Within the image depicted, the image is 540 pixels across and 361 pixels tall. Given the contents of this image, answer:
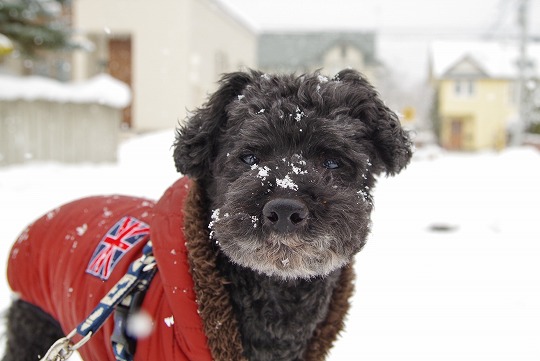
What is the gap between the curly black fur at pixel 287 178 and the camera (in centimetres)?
198

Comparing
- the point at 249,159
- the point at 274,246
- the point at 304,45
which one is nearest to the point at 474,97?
the point at 304,45

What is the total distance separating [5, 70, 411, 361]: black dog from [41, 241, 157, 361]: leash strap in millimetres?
278

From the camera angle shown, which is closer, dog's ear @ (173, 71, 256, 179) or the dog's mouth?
the dog's mouth

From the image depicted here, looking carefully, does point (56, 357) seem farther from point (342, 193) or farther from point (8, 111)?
point (8, 111)

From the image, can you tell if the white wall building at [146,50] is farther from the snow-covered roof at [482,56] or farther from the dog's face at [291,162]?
the snow-covered roof at [482,56]

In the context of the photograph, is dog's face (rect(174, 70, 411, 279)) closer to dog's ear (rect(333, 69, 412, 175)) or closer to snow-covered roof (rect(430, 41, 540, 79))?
dog's ear (rect(333, 69, 412, 175))

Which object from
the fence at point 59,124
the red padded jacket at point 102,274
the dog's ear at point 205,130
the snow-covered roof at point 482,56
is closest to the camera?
the red padded jacket at point 102,274

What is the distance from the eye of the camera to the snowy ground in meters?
3.92

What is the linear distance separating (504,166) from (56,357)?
1349 cm

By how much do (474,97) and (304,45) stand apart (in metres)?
16.9

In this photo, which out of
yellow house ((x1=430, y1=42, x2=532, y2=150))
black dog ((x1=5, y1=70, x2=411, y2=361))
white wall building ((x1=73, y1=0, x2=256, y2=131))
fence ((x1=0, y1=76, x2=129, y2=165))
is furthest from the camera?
yellow house ((x1=430, y1=42, x2=532, y2=150))

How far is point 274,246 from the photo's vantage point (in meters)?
1.95

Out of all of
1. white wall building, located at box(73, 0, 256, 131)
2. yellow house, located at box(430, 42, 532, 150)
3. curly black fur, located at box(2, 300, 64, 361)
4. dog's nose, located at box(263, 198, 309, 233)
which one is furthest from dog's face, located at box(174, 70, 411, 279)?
yellow house, located at box(430, 42, 532, 150)

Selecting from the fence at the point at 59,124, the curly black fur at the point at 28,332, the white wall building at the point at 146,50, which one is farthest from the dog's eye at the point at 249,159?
the white wall building at the point at 146,50
